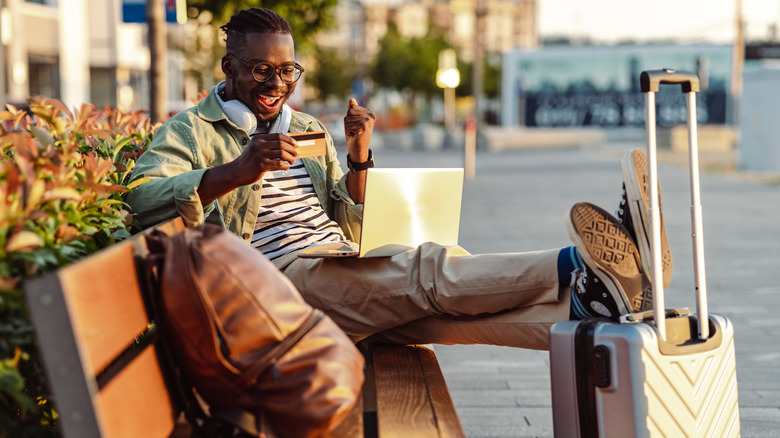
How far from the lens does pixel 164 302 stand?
2.05 meters

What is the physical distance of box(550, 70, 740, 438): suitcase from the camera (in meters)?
2.45

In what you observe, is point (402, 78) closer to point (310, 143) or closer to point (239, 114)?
point (239, 114)

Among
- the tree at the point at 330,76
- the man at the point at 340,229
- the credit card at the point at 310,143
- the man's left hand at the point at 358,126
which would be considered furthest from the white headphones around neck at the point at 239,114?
the tree at the point at 330,76

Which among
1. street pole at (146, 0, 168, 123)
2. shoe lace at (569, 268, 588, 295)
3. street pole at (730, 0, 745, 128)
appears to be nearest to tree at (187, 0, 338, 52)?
street pole at (146, 0, 168, 123)

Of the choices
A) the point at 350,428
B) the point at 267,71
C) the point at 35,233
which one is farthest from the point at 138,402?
the point at 267,71

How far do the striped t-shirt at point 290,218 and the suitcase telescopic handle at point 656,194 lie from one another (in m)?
1.31

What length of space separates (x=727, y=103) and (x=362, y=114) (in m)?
47.6

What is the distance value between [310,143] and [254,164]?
0.78 feet

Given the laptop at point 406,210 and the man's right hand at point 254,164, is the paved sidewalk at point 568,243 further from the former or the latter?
the man's right hand at point 254,164

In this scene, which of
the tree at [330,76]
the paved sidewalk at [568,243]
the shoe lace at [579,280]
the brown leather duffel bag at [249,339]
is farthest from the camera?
the tree at [330,76]

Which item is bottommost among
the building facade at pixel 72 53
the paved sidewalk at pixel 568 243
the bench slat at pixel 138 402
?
the paved sidewalk at pixel 568 243

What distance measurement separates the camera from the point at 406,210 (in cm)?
315

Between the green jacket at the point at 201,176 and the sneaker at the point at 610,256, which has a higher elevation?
the green jacket at the point at 201,176

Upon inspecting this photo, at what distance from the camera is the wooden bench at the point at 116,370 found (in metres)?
1.66
